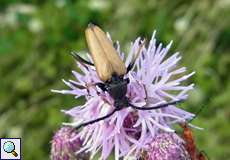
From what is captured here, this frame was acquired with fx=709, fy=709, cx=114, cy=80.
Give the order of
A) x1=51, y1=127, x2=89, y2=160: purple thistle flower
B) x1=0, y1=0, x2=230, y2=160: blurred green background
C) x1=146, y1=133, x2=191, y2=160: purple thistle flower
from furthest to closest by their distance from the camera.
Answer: x1=0, y1=0, x2=230, y2=160: blurred green background → x1=51, y1=127, x2=89, y2=160: purple thistle flower → x1=146, y1=133, x2=191, y2=160: purple thistle flower

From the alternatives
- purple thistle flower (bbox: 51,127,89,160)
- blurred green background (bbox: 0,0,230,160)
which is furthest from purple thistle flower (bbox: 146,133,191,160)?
blurred green background (bbox: 0,0,230,160)

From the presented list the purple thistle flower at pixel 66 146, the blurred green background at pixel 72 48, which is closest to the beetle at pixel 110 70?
the purple thistle flower at pixel 66 146

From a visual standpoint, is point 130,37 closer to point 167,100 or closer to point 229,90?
point 229,90

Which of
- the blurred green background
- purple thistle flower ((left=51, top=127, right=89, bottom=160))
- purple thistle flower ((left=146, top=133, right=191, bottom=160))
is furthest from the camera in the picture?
the blurred green background

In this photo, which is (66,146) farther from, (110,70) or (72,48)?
(72,48)

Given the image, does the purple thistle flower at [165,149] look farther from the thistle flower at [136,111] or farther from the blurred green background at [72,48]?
the blurred green background at [72,48]

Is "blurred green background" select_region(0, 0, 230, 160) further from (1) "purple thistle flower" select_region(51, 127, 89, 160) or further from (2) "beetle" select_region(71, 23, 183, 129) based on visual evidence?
(2) "beetle" select_region(71, 23, 183, 129)
